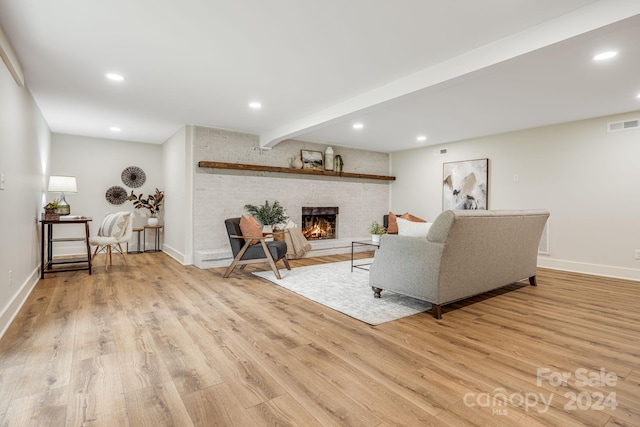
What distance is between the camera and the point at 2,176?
2.60 m

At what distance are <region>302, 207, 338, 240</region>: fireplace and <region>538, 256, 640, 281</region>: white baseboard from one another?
394cm

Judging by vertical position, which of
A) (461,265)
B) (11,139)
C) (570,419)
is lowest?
(570,419)

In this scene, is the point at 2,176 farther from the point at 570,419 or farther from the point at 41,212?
the point at 570,419

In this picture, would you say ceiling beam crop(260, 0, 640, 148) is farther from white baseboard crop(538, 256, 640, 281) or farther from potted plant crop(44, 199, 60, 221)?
white baseboard crop(538, 256, 640, 281)

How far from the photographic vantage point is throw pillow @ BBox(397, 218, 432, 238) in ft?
10.3

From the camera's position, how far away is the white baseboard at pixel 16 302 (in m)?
2.54

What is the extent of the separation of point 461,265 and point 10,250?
4062 mm

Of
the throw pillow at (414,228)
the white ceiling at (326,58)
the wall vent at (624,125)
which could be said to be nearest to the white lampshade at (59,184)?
the white ceiling at (326,58)

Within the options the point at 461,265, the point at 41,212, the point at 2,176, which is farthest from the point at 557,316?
the point at 41,212

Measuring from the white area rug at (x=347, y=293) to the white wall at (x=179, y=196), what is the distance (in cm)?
156

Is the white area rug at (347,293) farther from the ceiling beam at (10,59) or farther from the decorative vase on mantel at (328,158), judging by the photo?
the ceiling beam at (10,59)

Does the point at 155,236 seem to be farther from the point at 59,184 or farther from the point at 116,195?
the point at 59,184

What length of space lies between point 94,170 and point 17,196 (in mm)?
3684

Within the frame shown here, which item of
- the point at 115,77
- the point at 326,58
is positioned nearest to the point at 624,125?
the point at 326,58
